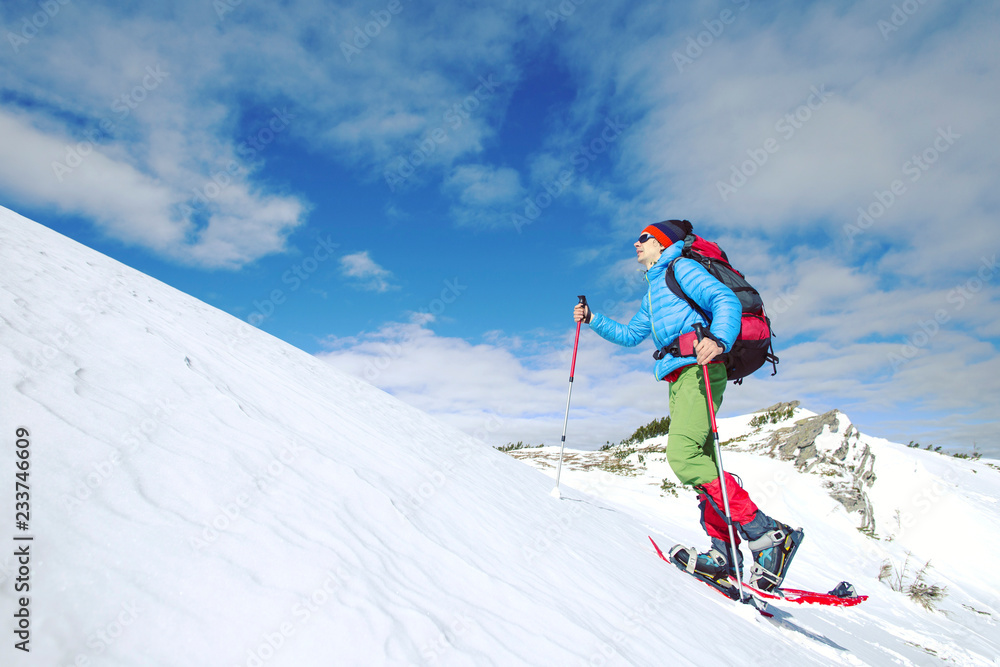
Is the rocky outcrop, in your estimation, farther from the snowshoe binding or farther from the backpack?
the backpack

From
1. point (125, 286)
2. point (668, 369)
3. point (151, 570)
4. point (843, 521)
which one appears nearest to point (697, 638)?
point (668, 369)

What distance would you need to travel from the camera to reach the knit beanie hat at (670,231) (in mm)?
4031

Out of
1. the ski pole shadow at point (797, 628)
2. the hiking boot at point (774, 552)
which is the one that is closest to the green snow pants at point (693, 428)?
the hiking boot at point (774, 552)

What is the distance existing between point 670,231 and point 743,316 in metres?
1.03

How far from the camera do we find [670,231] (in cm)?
407

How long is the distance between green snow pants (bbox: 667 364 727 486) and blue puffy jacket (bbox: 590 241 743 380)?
0.18 meters

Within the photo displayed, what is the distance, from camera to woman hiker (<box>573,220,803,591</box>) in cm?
343

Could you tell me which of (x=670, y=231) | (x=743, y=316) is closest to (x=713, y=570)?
(x=743, y=316)

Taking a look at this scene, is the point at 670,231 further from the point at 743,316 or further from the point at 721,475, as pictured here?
the point at 721,475

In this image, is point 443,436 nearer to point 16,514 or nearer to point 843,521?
point 16,514

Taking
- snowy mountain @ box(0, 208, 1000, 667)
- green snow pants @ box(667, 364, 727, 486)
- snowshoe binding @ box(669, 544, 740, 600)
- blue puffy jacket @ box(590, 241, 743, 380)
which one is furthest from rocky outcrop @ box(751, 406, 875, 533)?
blue puffy jacket @ box(590, 241, 743, 380)

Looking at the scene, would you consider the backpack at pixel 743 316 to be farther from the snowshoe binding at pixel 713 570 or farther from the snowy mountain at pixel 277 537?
the snowy mountain at pixel 277 537

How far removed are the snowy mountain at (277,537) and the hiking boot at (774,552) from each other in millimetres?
322

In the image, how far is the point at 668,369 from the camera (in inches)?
150
